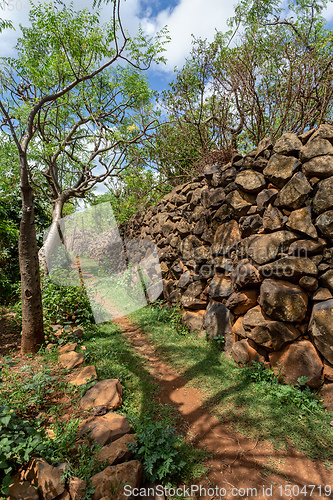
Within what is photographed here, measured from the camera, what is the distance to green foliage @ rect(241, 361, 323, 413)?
260 cm

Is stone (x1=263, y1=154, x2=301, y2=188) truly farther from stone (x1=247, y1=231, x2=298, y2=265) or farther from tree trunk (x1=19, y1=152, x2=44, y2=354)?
tree trunk (x1=19, y1=152, x2=44, y2=354)

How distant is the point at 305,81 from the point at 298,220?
302cm

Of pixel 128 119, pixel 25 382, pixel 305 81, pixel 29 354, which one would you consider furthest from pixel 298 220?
pixel 128 119

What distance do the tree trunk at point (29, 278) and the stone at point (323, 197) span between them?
394cm

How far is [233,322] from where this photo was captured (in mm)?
3801

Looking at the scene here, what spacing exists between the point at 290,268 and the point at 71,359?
10.5 feet

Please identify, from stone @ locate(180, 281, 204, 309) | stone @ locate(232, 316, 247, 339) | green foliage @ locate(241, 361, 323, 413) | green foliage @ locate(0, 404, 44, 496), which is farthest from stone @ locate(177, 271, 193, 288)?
green foliage @ locate(0, 404, 44, 496)

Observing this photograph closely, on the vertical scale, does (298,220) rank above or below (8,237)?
below

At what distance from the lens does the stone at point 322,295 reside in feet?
9.18

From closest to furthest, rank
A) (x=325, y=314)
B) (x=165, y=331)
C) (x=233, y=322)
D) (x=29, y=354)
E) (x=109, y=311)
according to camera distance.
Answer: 1. (x=325, y=314)
2. (x=29, y=354)
3. (x=233, y=322)
4. (x=165, y=331)
5. (x=109, y=311)

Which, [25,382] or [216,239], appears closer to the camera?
[25,382]

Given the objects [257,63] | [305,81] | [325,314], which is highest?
[257,63]

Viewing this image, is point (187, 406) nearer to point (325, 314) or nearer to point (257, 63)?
point (325, 314)

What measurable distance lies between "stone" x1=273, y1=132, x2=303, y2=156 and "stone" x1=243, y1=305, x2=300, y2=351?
7.29ft
